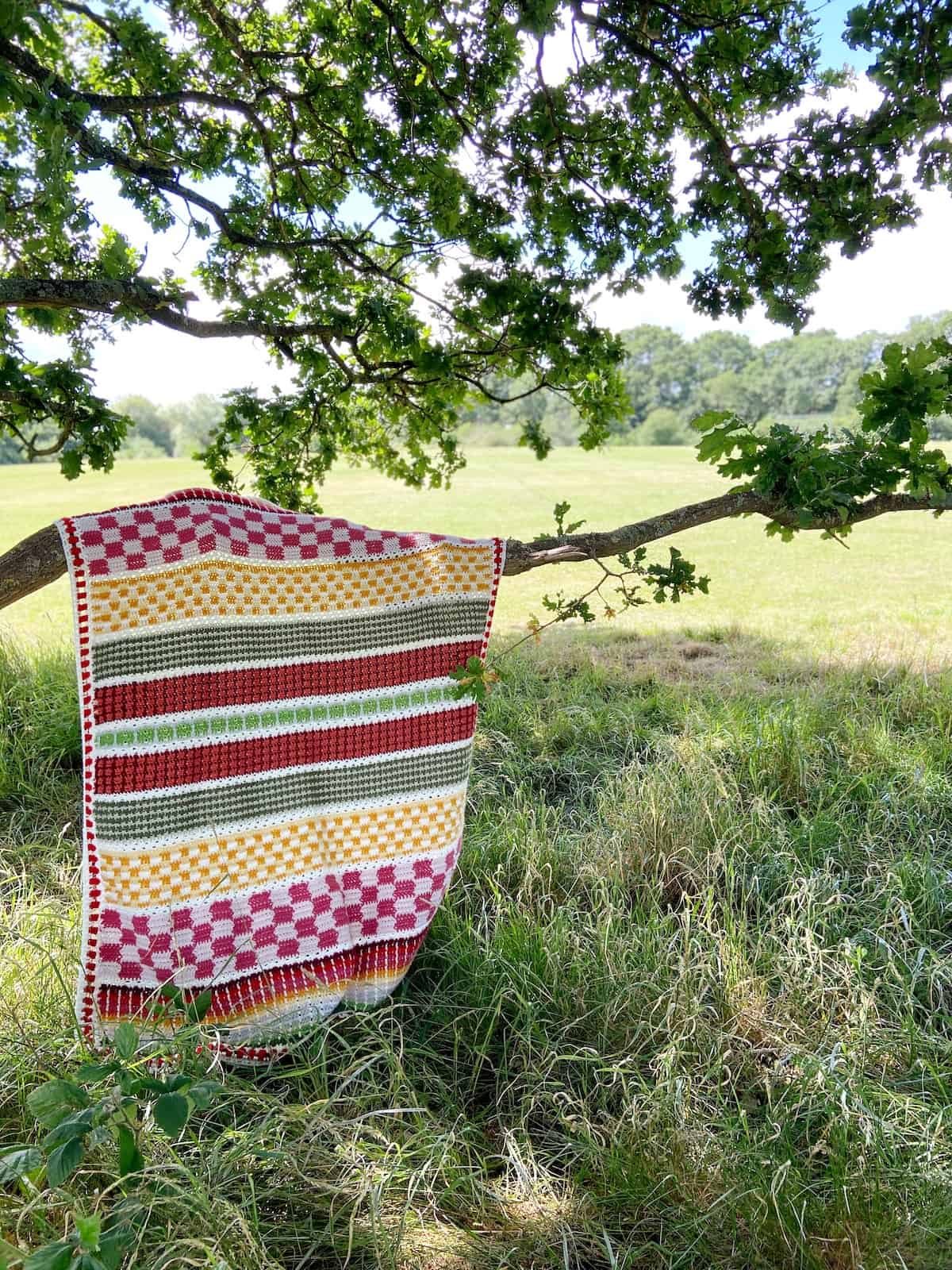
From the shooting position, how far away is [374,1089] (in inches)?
79.2

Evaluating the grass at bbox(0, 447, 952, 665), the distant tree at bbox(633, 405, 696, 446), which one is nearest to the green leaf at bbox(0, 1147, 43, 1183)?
the grass at bbox(0, 447, 952, 665)

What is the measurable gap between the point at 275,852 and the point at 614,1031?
3.30 ft

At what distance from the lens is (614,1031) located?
219cm

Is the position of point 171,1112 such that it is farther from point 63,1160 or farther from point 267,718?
point 267,718

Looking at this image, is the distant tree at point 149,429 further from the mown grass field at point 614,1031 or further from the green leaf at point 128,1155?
the green leaf at point 128,1155

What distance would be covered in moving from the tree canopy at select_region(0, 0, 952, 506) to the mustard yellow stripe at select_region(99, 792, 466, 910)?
1575 millimetres

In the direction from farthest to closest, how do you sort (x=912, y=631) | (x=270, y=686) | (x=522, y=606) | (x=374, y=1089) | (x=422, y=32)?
(x=522, y=606) → (x=912, y=631) → (x=422, y=32) → (x=270, y=686) → (x=374, y=1089)

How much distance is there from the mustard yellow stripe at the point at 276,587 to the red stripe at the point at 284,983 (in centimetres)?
90

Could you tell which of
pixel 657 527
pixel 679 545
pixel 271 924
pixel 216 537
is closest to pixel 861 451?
pixel 657 527

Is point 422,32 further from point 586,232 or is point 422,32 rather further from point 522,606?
point 522,606

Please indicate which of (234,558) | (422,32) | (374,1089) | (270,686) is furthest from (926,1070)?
(422,32)

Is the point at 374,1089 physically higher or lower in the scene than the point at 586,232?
lower

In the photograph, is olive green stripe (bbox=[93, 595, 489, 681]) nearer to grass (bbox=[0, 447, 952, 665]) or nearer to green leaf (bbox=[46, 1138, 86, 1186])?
green leaf (bbox=[46, 1138, 86, 1186])

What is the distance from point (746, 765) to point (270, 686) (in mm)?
2202
